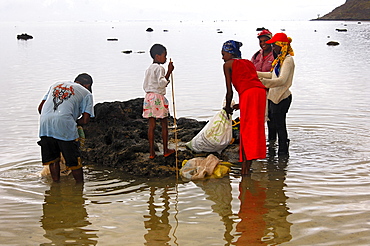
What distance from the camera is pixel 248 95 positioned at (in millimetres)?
6586

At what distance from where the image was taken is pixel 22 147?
8875 millimetres

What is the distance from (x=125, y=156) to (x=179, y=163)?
2.81 feet

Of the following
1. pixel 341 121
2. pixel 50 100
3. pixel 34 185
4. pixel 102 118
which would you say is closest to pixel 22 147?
pixel 102 118

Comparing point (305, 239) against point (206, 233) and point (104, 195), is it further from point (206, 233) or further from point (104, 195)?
point (104, 195)

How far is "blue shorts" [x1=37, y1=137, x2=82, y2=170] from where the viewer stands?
6.23 m

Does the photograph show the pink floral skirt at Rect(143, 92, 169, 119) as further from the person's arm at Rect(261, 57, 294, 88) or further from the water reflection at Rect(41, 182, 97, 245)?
the person's arm at Rect(261, 57, 294, 88)

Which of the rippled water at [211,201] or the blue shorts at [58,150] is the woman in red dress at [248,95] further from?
the blue shorts at [58,150]

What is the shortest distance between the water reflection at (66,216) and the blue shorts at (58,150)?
383 mm

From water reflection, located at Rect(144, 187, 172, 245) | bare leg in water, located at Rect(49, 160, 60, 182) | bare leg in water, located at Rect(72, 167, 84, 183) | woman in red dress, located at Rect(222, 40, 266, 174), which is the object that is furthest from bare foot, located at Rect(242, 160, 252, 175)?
bare leg in water, located at Rect(49, 160, 60, 182)

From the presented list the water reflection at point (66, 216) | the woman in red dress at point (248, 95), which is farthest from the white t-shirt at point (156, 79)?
the water reflection at point (66, 216)

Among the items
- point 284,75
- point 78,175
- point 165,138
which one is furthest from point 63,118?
point 284,75

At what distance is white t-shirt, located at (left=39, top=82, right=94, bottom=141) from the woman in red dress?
6.45 ft

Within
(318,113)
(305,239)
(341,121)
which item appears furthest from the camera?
(318,113)

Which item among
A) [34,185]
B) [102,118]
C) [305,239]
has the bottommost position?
[305,239]
